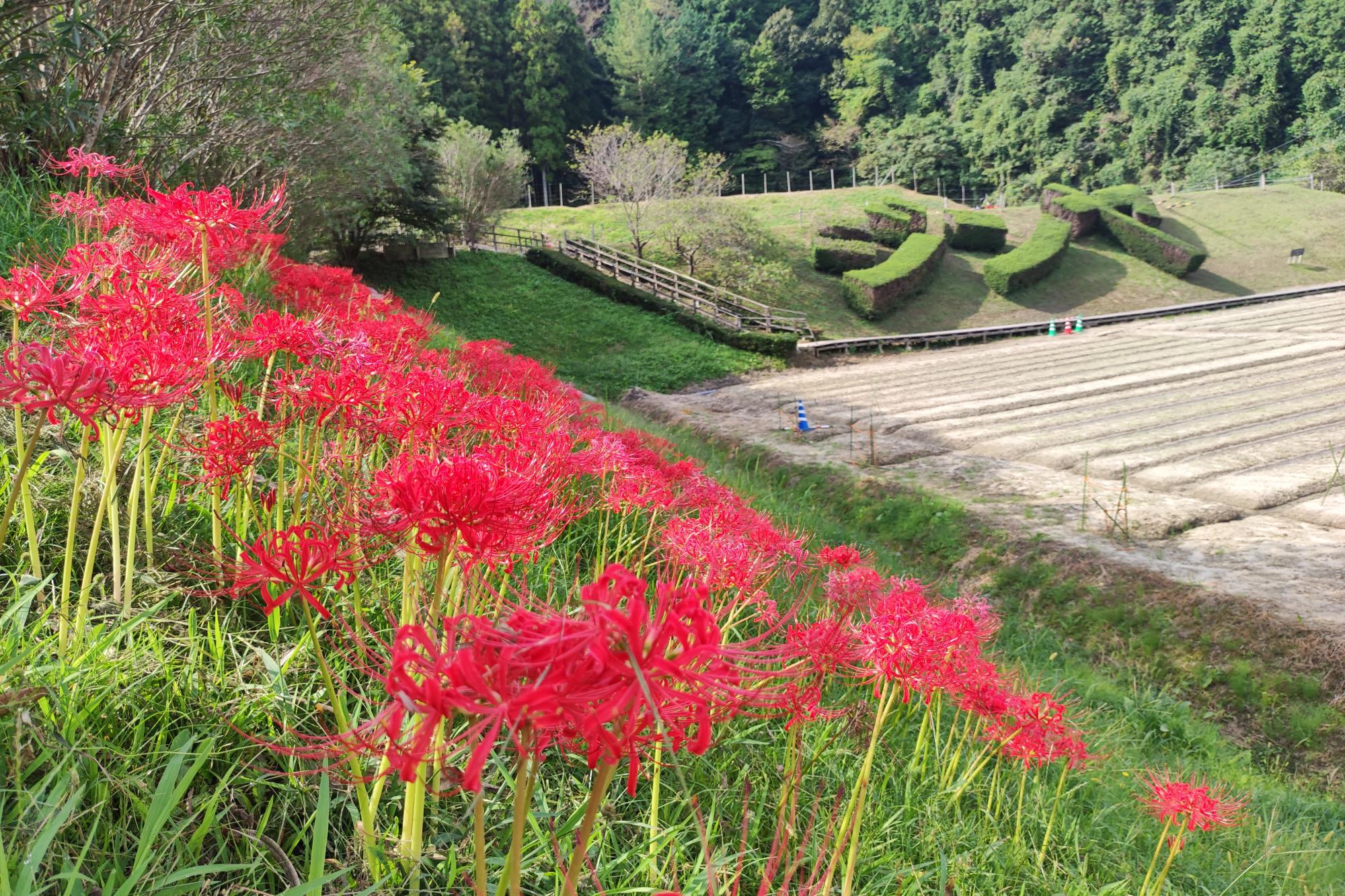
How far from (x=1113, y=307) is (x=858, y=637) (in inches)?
1229

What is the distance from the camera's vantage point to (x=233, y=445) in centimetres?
163

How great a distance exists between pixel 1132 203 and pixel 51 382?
40.5 metres

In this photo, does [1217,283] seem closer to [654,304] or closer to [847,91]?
[654,304]

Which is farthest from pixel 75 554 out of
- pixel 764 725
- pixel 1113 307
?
pixel 1113 307

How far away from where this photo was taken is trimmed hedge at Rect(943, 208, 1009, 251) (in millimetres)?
31859

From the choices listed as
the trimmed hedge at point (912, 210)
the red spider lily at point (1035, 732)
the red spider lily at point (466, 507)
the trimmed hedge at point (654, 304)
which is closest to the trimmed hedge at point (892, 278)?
the trimmed hedge at point (912, 210)

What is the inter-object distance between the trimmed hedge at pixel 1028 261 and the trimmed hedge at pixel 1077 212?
1.62 meters

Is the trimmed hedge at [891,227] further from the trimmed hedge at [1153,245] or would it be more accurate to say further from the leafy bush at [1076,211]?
the trimmed hedge at [1153,245]

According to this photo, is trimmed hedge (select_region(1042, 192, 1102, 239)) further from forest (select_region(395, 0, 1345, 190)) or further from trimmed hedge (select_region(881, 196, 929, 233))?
forest (select_region(395, 0, 1345, 190))

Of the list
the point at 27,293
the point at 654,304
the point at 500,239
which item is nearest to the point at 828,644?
the point at 27,293

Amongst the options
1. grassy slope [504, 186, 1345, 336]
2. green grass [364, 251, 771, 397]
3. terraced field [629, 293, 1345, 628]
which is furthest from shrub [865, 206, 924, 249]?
green grass [364, 251, 771, 397]

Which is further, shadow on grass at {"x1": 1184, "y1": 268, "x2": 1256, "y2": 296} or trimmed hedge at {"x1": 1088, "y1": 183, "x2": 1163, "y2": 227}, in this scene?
trimmed hedge at {"x1": 1088, "y1": 183, "x2": 1163, "y2": 227}

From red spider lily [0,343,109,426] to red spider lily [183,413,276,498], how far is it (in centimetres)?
43

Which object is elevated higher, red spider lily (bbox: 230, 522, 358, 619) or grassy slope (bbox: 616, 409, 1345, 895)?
red spider lily (bbox: 230, 522, 358, 619)
